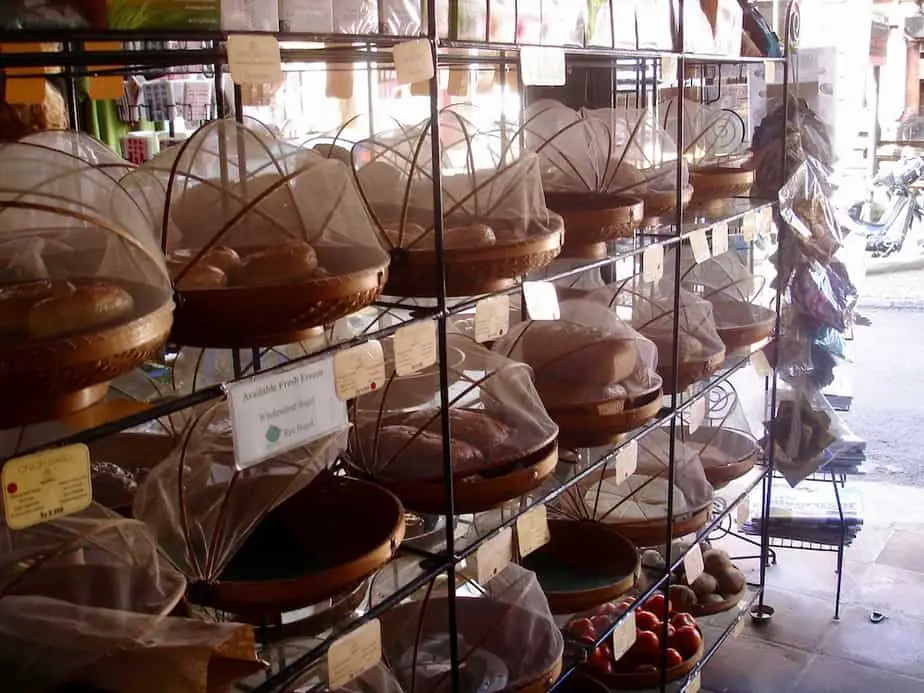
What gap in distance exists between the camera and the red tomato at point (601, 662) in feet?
7.86

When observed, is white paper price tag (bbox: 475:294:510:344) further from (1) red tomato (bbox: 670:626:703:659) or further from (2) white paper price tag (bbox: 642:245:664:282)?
(1) red tomato (bbox: 670:626:703:659)

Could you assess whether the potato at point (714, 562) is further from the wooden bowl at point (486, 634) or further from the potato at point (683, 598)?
the wooden bowl at point (486, 634)

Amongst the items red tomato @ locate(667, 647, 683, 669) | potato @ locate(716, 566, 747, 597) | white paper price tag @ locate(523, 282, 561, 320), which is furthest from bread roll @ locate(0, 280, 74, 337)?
potato @ locate(716, 566, 747, 597)

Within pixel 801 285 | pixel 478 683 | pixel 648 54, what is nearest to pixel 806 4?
pixel 801 285

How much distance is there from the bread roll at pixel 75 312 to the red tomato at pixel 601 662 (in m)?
1.76

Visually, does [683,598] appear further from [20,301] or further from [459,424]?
[20,301]

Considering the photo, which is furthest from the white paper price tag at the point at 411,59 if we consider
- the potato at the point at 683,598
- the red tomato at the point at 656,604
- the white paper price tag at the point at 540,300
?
the potato at the point at 683,598

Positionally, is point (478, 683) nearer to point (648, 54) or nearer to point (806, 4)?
point (648, 54)

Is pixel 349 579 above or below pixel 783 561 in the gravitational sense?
above

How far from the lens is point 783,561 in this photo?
3443 mm

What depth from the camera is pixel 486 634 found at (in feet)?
6.03

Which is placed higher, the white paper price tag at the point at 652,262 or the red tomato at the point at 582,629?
the white paper price tag at the point at 652,262

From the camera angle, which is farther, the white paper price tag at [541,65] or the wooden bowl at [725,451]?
the wooden bowl at [725,451]

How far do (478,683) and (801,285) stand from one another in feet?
5.79
